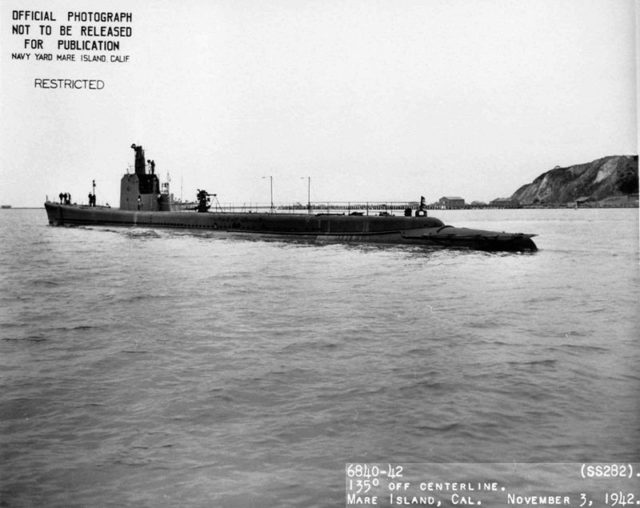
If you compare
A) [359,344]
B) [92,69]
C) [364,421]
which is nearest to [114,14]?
[92,69]

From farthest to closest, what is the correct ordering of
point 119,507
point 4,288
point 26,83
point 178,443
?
point 4,288 < point 26,83 < point 178,443 < point 119,507

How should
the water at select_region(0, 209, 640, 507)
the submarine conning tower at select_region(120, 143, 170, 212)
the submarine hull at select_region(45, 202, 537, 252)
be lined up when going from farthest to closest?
1. the submarine conning tower at select_region(120, 143, 170, 212)
2. the submarine hull at select_region(45, 202, 537, 252)
3. the water at select_region(0, 209, 640, 507)

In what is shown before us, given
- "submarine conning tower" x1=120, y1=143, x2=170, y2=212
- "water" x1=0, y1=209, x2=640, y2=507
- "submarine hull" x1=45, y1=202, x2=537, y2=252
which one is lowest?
"water" x1=0, y1=209, x2=640, y2=507

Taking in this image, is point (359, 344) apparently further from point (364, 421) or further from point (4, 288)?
point (4, 288)

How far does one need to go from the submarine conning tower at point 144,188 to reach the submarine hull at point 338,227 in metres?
1.03

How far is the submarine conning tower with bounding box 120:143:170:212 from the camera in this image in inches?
1571

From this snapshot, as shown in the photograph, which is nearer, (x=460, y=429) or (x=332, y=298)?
(x=460, y=429)

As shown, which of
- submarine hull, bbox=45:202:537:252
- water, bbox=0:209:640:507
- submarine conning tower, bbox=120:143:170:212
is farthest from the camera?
submarine conning tower, bbox=120:143:170:212

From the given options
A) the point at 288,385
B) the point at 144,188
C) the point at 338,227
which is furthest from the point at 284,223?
the point at 288,385

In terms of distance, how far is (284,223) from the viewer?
31.8 m

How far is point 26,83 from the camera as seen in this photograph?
924 centimetres

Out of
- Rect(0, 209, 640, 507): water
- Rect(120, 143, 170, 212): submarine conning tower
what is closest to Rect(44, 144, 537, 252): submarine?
Rect(120, 143, 170, 212): submarine conning tower

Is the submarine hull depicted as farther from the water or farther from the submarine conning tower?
the water

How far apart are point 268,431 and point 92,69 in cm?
686
